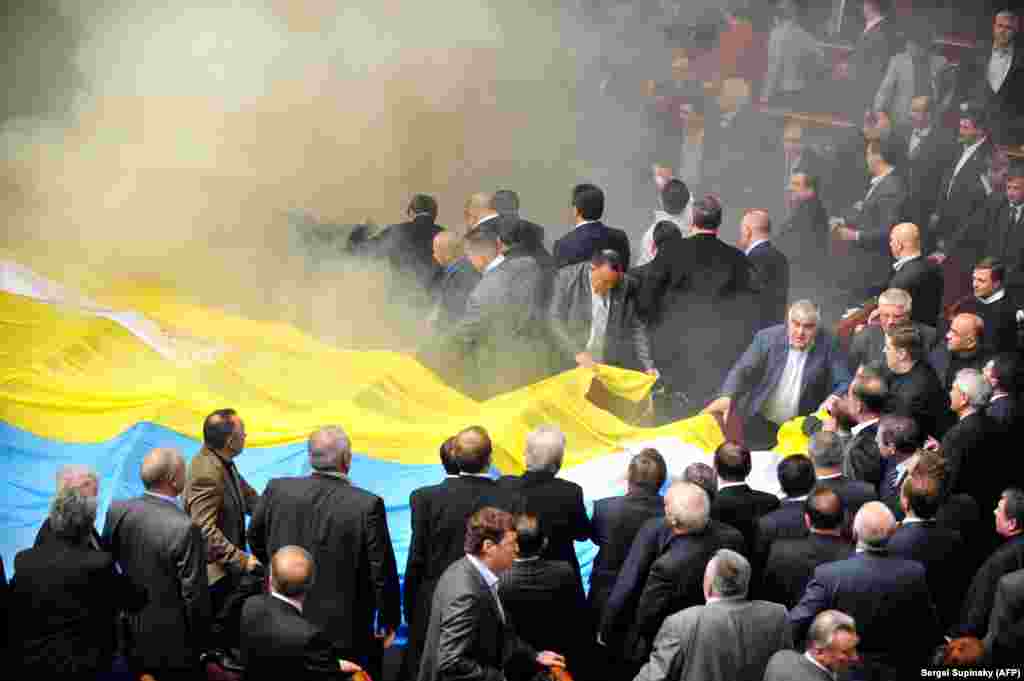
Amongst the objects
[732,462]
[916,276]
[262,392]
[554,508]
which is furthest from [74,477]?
[916,276]

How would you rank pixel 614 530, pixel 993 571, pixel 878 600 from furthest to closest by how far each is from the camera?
1. pixel 614 530
2. pixel 993 571
3. pixel 878 600

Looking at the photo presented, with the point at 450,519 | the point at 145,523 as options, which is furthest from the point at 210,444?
the point at 450,519

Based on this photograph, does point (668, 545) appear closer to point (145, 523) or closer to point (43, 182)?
point (145, 523)

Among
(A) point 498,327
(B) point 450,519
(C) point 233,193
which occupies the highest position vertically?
(C) point 233,193

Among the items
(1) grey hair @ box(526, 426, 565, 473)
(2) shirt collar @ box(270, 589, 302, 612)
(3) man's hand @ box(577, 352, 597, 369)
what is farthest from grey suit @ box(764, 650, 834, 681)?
(3) man's hand @ box(577, 352, 597, 369)

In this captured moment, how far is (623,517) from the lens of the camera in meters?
7.90

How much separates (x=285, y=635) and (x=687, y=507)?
1867mm

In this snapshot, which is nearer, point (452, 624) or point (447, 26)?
point (452, 624)

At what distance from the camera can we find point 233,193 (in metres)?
11.7

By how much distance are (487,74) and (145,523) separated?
5.75 m

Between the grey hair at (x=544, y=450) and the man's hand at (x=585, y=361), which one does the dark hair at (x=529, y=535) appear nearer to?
the grey hair at (x=544, y=450)

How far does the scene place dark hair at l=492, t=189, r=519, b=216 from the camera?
11.6m

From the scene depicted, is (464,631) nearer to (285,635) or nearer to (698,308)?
(285,635)

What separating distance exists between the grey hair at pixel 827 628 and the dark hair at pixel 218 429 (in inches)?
118
